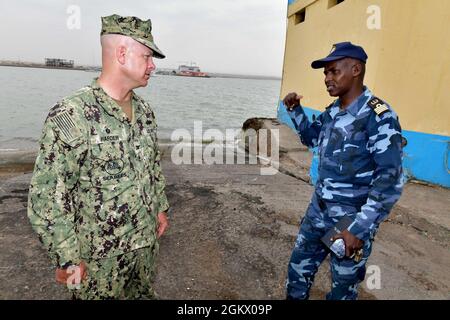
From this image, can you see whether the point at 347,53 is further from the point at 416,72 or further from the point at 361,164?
the point at 416,72

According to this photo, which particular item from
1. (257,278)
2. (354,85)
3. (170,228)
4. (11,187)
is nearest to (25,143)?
(11,187)

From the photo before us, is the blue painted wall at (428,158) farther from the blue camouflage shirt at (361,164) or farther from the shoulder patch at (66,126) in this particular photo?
the shoulder patch at (66,126)

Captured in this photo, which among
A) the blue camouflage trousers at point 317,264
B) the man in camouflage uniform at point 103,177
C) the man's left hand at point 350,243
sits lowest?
the blue camouflage trousers at point 317,264

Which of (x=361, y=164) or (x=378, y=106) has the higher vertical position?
(x=378, y=106)

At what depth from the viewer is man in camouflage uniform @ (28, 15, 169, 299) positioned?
1.55 metres

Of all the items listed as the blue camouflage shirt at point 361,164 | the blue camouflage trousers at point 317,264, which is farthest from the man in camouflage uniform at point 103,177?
the blue camouflage shirt at point 361,164

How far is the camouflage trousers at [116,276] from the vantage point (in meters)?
1.82

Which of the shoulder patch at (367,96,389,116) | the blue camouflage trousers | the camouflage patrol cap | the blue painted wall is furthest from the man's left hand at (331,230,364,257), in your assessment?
the blue painted wall

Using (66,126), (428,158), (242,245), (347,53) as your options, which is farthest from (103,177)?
(428,158)

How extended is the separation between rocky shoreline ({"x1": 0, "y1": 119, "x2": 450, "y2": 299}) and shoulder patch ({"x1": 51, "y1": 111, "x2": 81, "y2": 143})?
194cm

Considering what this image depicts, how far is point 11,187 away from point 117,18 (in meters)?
5.46

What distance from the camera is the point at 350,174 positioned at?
2.19 metres

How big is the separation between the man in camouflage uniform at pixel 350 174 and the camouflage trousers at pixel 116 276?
49.4 inches

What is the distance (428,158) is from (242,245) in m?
4.63
